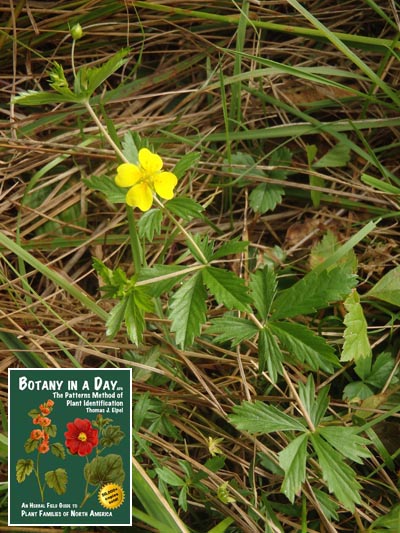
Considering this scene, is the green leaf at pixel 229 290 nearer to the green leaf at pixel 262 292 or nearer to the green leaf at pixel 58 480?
the green leaf at pixel 262 292

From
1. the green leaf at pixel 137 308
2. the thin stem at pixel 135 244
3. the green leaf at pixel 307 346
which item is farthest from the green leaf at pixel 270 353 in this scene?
the thin stem at pixel 135 244

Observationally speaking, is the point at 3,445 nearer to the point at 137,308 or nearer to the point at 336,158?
the point at 137,308

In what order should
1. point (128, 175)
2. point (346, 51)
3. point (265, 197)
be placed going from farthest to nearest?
1. point (265, 197)
2. point (346, 51)
3. point (128, 175)

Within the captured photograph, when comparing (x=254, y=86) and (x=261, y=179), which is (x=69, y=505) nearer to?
(x=261, y=179)

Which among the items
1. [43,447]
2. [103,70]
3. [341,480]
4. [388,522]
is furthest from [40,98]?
[388,522]

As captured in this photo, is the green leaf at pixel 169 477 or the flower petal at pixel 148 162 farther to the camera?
the green leaf at pixel 169 477

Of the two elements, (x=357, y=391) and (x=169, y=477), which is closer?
(x=169, y=477)

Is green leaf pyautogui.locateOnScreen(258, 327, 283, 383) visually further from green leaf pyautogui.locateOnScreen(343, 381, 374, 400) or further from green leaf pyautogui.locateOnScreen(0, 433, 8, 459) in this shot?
green leaf pyautogui.locateOnScreen(0, 433, 8, 459)
